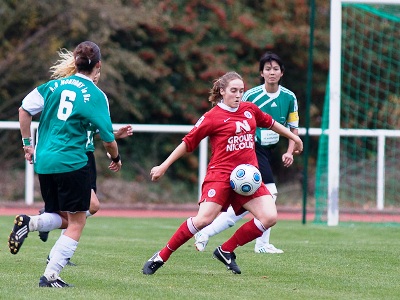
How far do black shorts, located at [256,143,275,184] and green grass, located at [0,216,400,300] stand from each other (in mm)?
830

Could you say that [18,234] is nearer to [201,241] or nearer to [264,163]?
[201,241]

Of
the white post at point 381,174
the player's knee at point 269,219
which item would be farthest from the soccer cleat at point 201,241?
the white post at point 381,174

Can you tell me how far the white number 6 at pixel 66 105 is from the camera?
23.0 feet

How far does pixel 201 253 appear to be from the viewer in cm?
981

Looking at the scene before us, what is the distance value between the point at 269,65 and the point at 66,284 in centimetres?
398

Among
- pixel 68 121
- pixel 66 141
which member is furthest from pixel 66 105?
pixel 66 141

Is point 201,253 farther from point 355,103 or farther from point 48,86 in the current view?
point 355,103

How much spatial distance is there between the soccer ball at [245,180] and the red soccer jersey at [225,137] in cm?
10

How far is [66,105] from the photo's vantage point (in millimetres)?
7004

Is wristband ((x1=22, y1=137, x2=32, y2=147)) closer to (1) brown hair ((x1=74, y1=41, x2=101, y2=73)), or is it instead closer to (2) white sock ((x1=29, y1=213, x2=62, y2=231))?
(2) white sock ((x1=29, y1=213, x2=62, y2=231))

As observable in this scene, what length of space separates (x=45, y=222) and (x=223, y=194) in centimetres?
159

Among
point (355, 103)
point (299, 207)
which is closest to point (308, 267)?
point (299, 207)

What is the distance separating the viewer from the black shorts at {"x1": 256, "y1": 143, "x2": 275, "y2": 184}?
10180 millimetres

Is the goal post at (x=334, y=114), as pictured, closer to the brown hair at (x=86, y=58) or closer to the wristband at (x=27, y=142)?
the wristband at (x=27, y=142)
